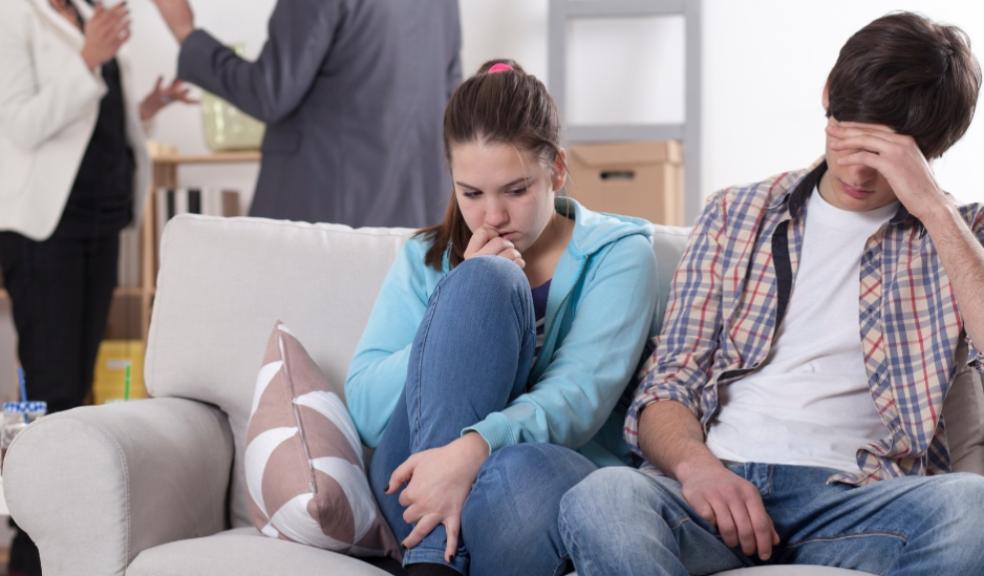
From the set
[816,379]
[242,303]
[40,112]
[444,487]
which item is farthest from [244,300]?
[40,112]

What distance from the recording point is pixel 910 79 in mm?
1519

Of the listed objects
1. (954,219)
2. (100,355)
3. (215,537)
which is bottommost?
(100,355)

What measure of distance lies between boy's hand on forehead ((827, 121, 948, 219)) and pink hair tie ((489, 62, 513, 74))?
19.1 inches

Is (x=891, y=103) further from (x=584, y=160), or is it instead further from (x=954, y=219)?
(x=584, y=160)

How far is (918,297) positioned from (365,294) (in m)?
0.80

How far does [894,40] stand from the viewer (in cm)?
153

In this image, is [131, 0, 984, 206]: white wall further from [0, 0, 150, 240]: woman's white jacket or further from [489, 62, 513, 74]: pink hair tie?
[489, 62, 513, 74]: pink hair tie

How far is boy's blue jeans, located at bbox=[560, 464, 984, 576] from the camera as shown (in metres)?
1.25

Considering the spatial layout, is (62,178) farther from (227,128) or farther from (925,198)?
(925,198)

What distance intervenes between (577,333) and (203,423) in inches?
22.1

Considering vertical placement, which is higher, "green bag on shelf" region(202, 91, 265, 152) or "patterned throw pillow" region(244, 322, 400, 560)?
"green bag on shelf" region(202, 91, 265, 152)

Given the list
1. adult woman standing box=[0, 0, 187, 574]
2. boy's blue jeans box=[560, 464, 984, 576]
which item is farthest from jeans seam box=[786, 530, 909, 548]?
adult woman standing box=[0, 0, 187, 574]

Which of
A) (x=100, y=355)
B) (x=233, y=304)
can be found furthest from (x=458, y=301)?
(x=100, y=355)

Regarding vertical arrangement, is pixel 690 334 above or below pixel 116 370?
above
